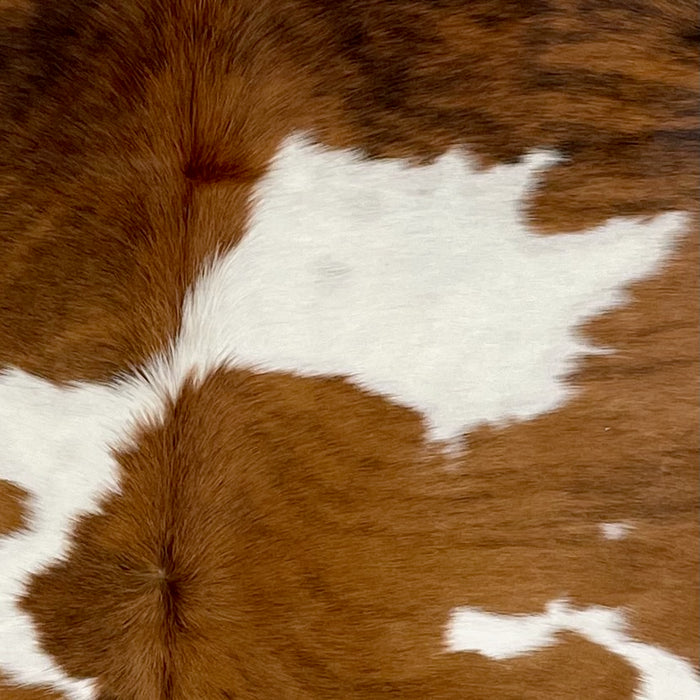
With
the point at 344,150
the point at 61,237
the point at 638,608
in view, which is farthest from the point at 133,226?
the point at 638,608

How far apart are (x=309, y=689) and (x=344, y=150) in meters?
0.49

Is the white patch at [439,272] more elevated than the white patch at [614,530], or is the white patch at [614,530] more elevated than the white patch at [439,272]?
the white patch at [439,272]

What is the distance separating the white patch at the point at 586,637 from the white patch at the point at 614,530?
7cm

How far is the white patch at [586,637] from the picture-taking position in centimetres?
76

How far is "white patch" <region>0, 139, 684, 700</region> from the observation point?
0.74m

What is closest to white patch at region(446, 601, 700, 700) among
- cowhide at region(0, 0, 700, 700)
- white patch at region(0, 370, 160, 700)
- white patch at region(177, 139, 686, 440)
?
cowhide at region(0, 0, 700, 700)

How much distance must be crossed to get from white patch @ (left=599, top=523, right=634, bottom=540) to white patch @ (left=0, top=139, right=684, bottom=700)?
0.11 m

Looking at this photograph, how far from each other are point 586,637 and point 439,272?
0.35 m

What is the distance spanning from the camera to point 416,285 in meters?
0.75

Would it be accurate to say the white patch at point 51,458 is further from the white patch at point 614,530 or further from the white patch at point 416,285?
the white patch at point 614,530

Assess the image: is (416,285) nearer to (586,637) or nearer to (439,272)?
(439,272)

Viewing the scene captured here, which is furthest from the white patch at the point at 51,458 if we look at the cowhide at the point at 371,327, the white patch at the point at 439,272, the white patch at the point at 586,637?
the white patch at the point at 586,637

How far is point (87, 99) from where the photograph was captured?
2.48ft

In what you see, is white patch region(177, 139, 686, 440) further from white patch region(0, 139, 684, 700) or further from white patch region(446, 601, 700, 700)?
white patch region(446, 601, 700, 700)
